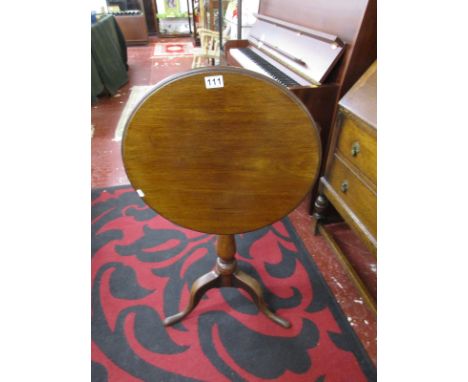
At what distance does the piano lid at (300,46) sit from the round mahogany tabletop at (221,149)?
37.6 inches

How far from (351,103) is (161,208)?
1.00 meters

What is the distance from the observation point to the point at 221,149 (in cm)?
84

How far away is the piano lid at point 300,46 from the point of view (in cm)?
158

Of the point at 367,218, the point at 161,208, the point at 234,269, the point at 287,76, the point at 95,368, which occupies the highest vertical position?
the point at 287,76

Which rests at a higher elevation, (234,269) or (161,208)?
(161,208)

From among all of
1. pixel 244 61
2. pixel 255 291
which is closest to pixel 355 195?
pixel 255 291

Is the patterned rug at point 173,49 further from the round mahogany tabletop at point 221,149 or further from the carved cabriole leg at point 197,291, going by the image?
the round mahogany tabletop at point 221,149

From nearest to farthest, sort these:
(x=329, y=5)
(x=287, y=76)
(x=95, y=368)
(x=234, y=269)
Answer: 1. (x=95, y=368)
2. (x=234, y=269)
3. (x=329, y=5)
4. (x=287, y=76)

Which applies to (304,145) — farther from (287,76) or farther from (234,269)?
(287,76)

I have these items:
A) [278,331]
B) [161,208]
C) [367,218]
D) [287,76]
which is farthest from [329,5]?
[278,331]

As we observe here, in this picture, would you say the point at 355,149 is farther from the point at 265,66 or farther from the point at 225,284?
the point at 265,66

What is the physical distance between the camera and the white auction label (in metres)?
0.75

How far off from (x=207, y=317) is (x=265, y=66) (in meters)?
1.73

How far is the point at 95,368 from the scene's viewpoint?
49.1 inches
